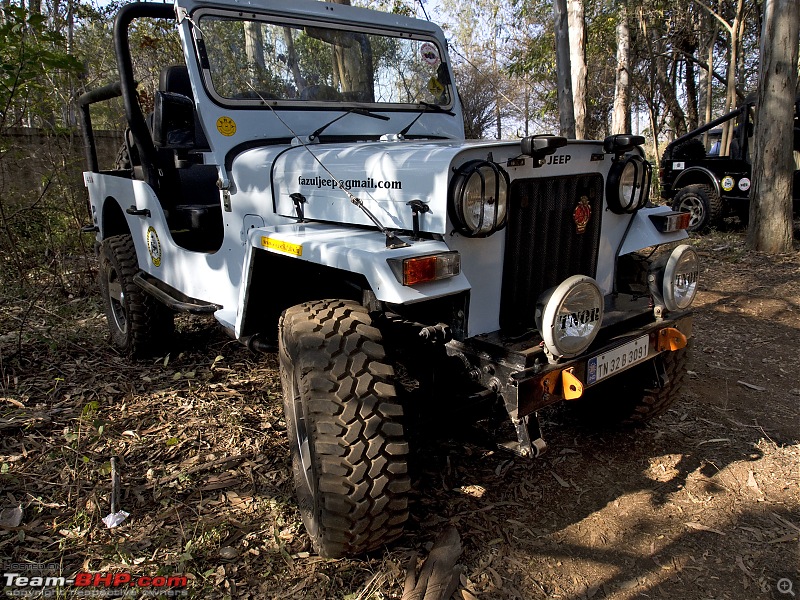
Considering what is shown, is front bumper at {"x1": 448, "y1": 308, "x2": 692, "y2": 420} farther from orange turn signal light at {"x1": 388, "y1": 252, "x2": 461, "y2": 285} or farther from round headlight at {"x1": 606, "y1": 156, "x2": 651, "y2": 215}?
round headlight at {"x1": 606, "y1": 156, "x2": 651, "y2": 215}

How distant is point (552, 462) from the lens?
3.35m

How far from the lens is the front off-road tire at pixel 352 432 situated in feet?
7.48

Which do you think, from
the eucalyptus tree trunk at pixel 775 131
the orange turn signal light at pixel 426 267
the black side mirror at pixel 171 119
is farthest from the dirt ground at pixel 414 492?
the eucalyptus tree trunk at pixel 775 131

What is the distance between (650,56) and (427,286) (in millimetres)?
17617

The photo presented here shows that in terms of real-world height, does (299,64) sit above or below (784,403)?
above

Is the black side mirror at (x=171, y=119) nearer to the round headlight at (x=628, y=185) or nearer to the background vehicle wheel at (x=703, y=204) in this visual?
the round headlight at (x=628, y=185)

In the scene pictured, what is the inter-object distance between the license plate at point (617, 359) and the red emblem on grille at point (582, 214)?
23.8 inches

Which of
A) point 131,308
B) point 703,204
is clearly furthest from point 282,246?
point 703,204

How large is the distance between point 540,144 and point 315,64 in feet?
6.61

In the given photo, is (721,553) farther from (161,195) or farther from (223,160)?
(161,195)

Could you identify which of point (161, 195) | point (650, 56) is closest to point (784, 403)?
point (161, 195)

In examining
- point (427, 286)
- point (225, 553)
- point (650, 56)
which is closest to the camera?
point (427, 286)

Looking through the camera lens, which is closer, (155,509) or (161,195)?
(155,509)

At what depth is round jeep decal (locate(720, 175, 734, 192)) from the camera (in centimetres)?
969
